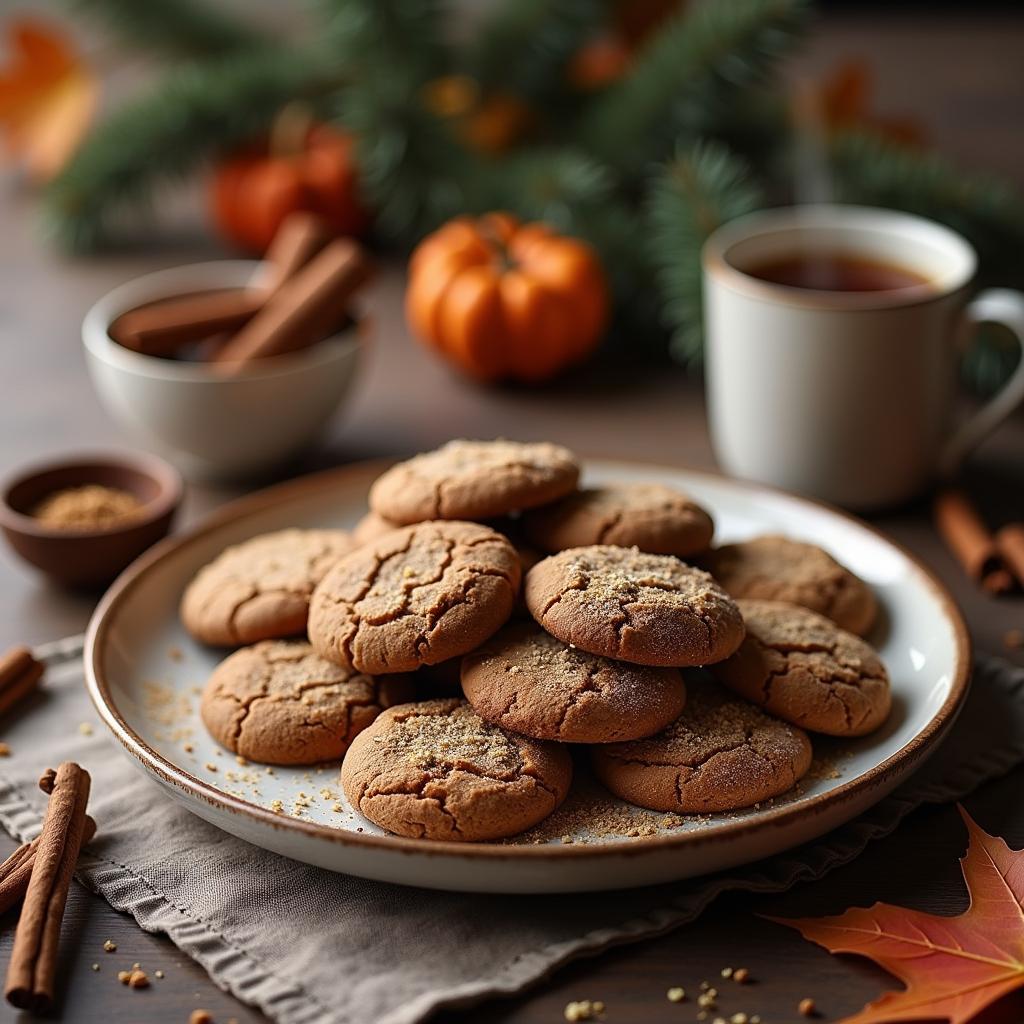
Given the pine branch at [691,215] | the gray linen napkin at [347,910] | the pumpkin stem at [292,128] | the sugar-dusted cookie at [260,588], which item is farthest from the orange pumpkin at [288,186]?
the gray linen napkin at [347,910]

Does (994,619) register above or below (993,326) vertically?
below

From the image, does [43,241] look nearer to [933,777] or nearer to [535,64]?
[535,64]

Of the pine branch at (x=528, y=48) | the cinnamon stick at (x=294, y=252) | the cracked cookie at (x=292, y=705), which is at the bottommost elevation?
the cracked cookie at (x=292, y=705)

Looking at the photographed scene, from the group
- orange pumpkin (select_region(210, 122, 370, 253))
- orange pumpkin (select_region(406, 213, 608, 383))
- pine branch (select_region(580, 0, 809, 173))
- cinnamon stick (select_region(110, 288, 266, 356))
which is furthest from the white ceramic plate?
orange pumpkin (select_region(210, 122, 370, 253))

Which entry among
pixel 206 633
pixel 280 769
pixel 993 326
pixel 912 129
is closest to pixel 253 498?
pixel 206 633

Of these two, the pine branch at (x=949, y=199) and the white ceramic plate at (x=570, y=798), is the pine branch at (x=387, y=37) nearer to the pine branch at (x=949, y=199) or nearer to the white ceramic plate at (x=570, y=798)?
the pine branch at (x=949, y=199)
